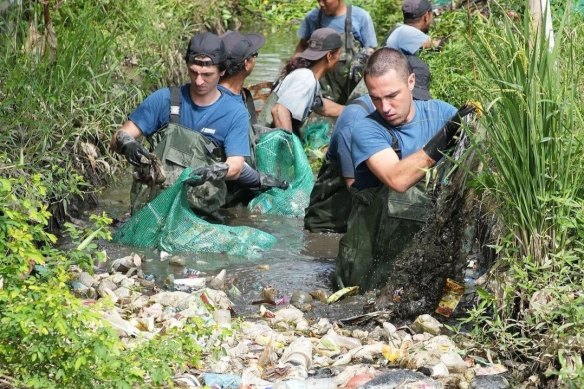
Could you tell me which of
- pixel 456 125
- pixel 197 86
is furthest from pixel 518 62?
pixel 197 86

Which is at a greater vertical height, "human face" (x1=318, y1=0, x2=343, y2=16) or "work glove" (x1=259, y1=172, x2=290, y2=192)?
"human face" (x1=318, y1=0, x2=343, y2=16)

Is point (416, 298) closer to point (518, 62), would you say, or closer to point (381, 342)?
point (381, 342)

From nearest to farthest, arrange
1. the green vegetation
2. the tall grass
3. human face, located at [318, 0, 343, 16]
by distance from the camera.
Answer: the green vegetation → the tall grass → human face, located at [318, 0, 343, 16]

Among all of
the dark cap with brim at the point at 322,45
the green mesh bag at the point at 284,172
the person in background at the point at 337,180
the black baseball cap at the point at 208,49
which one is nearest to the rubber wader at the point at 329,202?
the person in background at the point at 337,180

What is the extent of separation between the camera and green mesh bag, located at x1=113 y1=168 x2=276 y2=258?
7.87 m

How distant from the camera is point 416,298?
243 inches

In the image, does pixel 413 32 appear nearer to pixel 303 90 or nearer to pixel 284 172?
pixel 303 90

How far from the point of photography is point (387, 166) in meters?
A: 6.41

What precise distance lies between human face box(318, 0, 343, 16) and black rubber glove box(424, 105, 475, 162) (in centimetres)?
513

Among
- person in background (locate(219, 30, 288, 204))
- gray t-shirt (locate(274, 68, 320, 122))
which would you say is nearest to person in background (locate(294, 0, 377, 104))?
gray t-shirt (locate(274, 68, 320, 122))

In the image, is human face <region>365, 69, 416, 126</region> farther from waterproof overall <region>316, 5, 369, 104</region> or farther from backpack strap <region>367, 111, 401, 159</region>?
waterproof overall <region>316, 5, 369, 104</region>

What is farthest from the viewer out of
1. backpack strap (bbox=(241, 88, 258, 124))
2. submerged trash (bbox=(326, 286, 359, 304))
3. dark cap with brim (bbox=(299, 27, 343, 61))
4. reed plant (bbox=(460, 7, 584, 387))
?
dark cap with brim (bbox=(299, 27, 343, 61))

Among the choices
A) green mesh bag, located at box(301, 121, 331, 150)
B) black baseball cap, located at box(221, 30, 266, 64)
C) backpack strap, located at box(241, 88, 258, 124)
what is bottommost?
green mesh bag, located at box(301, 121, 331, 150)

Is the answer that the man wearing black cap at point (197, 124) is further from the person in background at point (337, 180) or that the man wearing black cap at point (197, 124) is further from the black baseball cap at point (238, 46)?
the person in background at point (337, 180)
